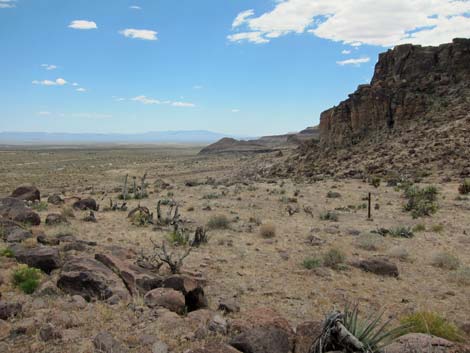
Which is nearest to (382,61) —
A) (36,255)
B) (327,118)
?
(327,118)

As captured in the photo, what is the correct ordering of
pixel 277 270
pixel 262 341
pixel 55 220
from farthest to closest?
pixel 55 220, pixel 277 270, pixel 262 341

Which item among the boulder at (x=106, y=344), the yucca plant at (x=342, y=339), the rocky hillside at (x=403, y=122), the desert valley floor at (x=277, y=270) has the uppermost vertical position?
the rocky hillside at (x=403, y=122)

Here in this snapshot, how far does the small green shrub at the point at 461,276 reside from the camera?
31.6ft

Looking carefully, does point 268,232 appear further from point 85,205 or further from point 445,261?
point 85,205

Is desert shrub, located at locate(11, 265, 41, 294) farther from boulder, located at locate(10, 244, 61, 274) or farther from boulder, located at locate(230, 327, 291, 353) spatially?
boulder, located at locate(230, 327, 291, 353)

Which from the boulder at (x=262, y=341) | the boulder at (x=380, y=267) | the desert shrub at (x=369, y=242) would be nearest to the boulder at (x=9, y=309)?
the boulder at (x=262, y=341)

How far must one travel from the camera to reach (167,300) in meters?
7.17

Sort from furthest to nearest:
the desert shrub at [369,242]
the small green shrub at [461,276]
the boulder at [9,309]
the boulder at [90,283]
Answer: the desert shrub at [369,242]
the small green shrub at [461,276]
the boulder at [90,283]
the boulder at [9,309]

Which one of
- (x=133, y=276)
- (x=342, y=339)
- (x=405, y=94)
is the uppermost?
(x=405, y=94)

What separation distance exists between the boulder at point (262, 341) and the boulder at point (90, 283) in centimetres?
296

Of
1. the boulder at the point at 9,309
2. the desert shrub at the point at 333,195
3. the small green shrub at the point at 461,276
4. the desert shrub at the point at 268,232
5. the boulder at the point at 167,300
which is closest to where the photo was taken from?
the boulder at the point at 9,309

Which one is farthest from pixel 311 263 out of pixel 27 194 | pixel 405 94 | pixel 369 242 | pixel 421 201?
pixel 405 94

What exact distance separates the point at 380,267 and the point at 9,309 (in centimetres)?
852

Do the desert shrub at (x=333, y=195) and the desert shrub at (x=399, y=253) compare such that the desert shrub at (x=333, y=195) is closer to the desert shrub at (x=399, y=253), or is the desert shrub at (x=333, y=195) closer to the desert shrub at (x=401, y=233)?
the desert shrub at (x=401, y=233)
